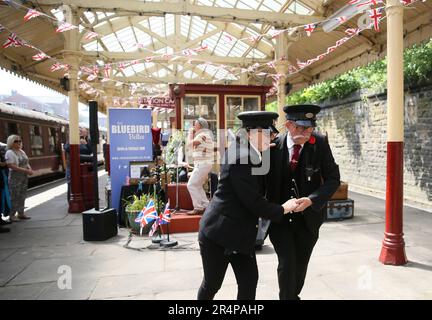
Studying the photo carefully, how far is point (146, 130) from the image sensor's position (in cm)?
667

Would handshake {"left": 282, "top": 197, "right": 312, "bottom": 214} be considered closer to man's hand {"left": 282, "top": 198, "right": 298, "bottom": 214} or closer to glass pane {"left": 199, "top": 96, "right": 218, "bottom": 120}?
man's hand {"left": 282, "top": 198, "right": 298, "bottom": 214}

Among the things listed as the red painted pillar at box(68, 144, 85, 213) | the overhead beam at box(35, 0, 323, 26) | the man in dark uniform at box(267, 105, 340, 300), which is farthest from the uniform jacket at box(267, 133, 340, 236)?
the red painted pillar at box(68, 144, 85, 213)

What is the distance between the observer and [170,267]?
157 inches

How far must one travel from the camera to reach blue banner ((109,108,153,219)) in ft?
21.3

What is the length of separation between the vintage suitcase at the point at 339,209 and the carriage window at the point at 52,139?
12.0 metres

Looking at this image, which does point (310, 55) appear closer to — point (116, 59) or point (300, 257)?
point (116, 59)

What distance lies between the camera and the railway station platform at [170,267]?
10.8 ft

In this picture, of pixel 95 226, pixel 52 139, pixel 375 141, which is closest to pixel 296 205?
pixel 95 226

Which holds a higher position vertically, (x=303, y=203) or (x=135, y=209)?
(x=303, y=203)

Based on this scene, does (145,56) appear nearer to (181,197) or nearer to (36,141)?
(181,197)

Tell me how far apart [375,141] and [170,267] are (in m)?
7.06

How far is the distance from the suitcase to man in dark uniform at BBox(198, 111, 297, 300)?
3.73 metres

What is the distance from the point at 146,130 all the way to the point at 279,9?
16.8ft

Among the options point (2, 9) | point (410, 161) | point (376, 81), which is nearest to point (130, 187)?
point (2, 9)
